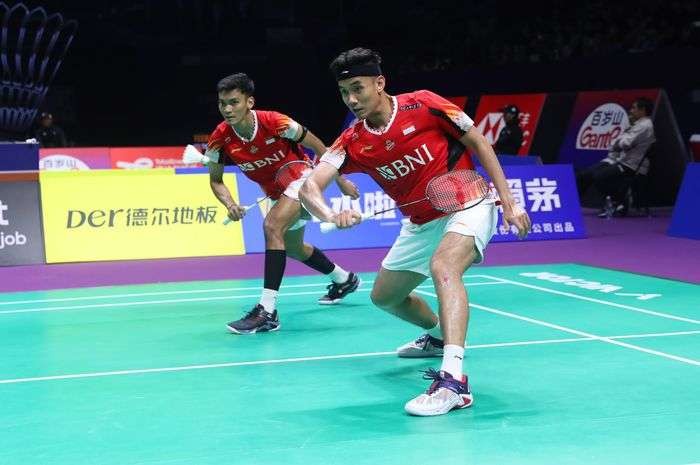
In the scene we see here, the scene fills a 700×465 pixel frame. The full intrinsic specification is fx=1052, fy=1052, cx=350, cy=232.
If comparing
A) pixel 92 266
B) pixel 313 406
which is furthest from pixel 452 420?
pixel 92 266

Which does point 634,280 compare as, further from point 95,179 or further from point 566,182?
point 95,179

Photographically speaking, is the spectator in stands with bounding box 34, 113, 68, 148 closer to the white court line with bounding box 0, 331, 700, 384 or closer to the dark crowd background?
the dark crowd background

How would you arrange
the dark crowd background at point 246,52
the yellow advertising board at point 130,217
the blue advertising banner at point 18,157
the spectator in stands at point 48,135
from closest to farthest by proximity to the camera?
the yellow advertising board at point 130,217, the blue advertising banner at point 18,157, the spectator in stands at point 48,135, the dark crowd background at point 246,52

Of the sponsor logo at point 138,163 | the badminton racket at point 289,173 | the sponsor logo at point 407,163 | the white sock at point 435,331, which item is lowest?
the sponsor logo at point 138,163

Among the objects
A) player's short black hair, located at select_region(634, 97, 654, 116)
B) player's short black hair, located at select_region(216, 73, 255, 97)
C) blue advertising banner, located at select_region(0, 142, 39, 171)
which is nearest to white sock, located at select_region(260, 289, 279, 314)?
player's short black hair, located at select_region(216, 73, 255, 97)

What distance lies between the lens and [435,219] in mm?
5375

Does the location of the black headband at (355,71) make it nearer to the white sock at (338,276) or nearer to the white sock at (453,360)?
the white sock at (453,360)

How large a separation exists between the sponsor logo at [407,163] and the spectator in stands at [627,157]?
31.1 feet

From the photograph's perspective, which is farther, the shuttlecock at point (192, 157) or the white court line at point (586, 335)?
the shuttlecock at point (192, 157)

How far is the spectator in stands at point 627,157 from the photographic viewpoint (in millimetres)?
14070

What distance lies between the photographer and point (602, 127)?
15891 millimetres

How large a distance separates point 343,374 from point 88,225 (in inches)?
247

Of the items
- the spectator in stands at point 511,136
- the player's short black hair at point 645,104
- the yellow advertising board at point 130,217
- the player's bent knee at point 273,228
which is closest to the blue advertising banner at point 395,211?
the yellow advertising board at point 130,217

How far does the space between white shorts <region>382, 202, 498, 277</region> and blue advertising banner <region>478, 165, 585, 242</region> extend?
23.8ft
